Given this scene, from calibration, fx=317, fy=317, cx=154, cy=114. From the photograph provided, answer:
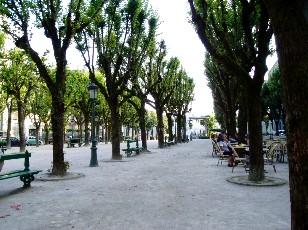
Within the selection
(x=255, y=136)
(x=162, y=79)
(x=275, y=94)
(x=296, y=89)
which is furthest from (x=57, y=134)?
(x=275, y=94)

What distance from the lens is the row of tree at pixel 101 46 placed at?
451 inches

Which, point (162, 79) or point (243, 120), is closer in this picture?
point (243, 120)

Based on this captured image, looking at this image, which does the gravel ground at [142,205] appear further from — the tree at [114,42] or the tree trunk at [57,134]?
the tree at [114,42]

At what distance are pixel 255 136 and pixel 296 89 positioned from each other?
21.5 feet

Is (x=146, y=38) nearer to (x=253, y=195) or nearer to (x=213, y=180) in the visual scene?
(x=213, y=180)

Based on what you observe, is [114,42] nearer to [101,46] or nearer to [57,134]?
[101,46]

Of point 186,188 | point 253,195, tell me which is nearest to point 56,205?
point 186,188

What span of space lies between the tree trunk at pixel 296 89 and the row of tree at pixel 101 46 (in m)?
9.34

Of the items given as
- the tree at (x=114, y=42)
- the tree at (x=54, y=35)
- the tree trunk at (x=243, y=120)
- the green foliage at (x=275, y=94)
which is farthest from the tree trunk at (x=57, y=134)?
the green foliage at (x=275, y=94)

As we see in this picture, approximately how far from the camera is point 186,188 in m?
9.02

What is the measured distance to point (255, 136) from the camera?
9750 millimetres

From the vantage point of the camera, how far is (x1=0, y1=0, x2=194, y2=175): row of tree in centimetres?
1145

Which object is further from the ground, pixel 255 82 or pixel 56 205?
pixel 255 82

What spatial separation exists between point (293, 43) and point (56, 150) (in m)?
9.74
